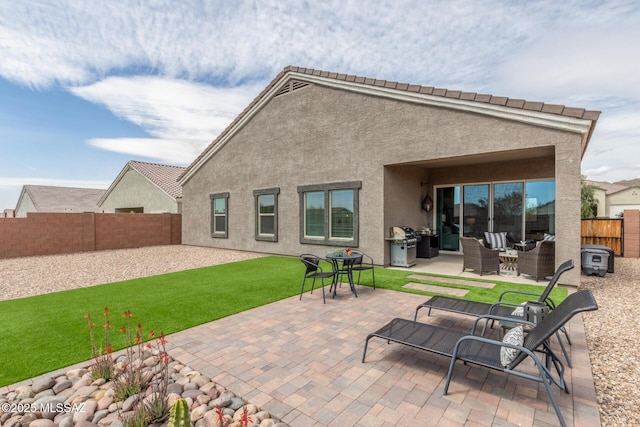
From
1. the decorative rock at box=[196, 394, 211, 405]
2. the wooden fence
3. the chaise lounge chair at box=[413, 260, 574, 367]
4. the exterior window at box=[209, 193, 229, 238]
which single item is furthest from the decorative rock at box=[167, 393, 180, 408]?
the wooden fence

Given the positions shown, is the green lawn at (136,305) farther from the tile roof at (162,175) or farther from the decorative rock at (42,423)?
the tile roof at (162,175)

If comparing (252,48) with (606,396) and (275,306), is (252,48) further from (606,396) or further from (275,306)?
(606,396)

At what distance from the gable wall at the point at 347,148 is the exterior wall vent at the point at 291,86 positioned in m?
0.23

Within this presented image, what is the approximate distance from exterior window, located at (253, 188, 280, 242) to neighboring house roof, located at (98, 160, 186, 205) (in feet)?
29.2

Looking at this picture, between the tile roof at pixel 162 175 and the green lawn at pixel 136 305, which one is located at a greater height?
the tile roof at pixel 162 175

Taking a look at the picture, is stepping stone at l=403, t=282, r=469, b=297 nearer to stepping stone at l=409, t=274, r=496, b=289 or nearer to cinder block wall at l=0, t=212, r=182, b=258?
stepping stone at l=409, t=274, r=496, b=289

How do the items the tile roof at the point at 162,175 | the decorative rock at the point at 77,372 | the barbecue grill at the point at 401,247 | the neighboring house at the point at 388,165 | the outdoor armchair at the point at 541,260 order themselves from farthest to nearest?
the tile roof at the point at 162,175, the barbecue grill at the point at 401,247, the outdoor armchair at the point at 541,260, the neighboring house at the point at 388,165, the decorative rock at the point at 77,372

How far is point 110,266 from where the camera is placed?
10.9m

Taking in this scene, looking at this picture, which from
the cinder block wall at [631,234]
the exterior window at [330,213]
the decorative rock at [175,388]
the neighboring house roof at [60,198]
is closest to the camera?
the decorative rock at [175,388]

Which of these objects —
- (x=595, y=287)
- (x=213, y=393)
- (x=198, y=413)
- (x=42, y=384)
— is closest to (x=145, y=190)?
(x=42, y=384)

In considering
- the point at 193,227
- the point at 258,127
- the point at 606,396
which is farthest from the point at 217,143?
the point at 606,396

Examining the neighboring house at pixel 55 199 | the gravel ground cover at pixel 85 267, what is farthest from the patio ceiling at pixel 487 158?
Answer: the neighboring house at pixel 55 199

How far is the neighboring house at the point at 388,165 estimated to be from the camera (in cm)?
713

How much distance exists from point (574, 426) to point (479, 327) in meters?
2.24
